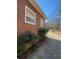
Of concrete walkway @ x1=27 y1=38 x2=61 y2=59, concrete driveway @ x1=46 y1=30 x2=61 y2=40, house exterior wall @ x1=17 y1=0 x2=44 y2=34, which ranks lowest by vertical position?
concrete walkway @ x1=27 y1=38 x2=61 y2=59

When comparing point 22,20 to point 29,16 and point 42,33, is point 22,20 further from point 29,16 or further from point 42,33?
point 42,33

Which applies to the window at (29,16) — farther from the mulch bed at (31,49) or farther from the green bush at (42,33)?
the mulch bed at (31,49)

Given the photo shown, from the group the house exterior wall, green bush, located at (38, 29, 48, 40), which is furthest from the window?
green bush, located at (38, 29, 48, 40)

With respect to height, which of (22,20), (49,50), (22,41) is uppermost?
(22,20)

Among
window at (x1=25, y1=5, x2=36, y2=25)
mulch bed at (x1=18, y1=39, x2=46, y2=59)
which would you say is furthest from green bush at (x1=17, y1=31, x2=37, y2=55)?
window at (x1=25, y1=5, x2=36, y2=25)

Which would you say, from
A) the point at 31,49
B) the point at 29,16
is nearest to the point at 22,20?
the point at 29,16

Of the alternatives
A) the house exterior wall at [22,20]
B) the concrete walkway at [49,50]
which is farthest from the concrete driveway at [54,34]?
the house exterior wall at [22,20]

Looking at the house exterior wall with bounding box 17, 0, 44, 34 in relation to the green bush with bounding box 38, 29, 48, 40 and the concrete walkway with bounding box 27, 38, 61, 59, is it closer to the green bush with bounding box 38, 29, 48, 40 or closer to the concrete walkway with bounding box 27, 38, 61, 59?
the green bush with bounding box 38, 29, 48, 40

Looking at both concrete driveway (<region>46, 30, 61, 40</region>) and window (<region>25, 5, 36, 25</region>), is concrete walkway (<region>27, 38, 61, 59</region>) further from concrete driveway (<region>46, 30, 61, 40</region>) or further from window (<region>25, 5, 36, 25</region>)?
window (<region>25, 5, 36, 25</region>)

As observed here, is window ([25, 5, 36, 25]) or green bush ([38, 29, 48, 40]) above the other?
window ([25, 5, 36, 25])

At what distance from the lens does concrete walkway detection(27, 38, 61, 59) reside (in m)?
1.72

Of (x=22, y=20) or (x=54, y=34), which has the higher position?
(x=22, y=20)

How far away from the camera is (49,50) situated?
174cm
